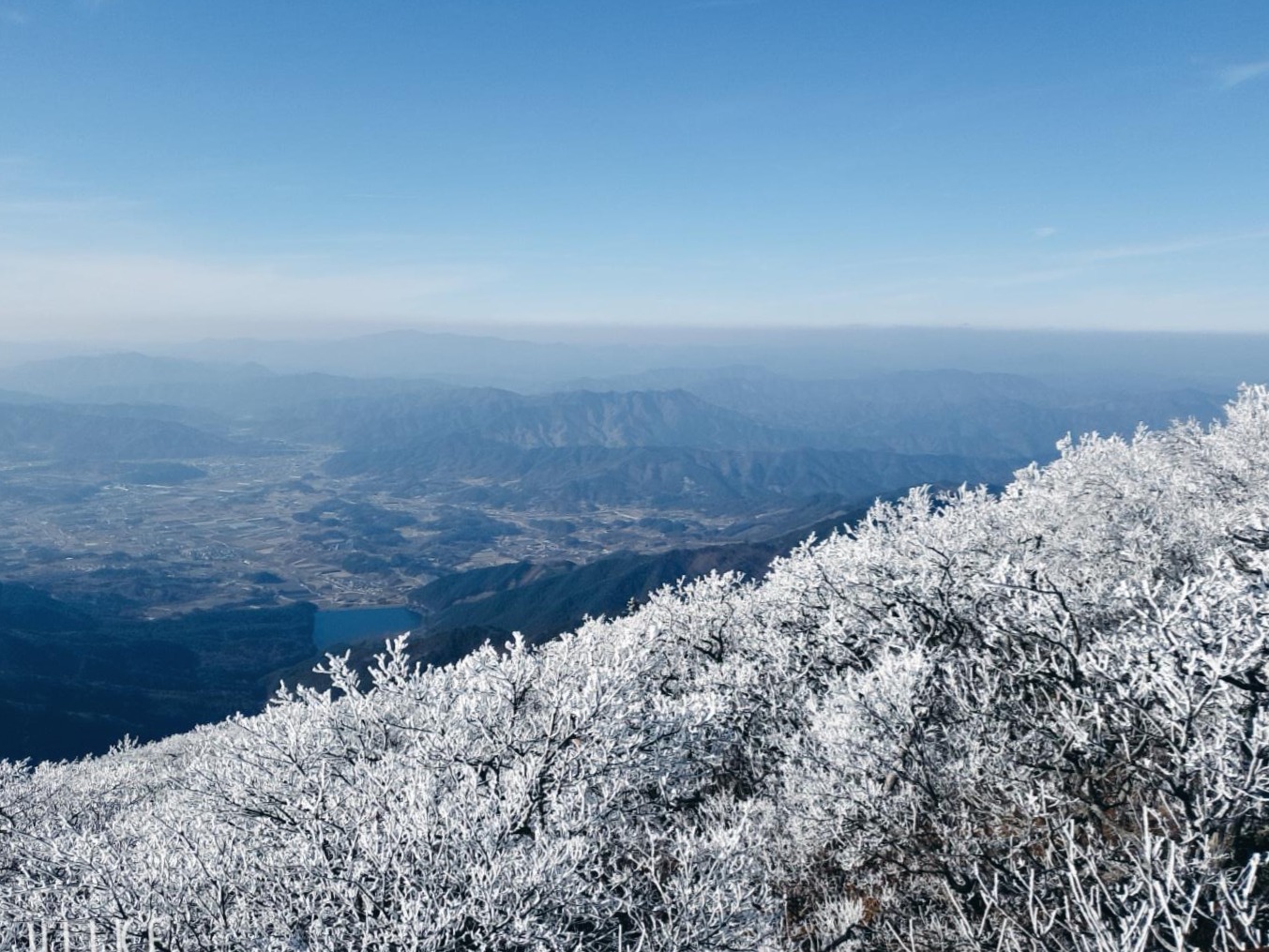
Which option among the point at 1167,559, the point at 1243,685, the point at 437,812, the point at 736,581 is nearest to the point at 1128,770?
the point at 1243,685

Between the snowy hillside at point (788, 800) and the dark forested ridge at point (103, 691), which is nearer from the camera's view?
the snowy hillside at point (788, 800)

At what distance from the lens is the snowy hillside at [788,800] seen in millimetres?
9859

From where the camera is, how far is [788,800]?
1683 cm

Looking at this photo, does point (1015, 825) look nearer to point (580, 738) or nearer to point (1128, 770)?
point (1128, 770)

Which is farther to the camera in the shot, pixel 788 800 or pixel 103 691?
pixel 103 691

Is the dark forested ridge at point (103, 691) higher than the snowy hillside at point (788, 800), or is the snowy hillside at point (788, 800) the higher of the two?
the snowy hillside at point (788, 800)

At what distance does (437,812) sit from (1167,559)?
100 feet

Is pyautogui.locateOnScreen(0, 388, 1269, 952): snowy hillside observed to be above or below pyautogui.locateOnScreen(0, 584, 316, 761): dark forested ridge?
above

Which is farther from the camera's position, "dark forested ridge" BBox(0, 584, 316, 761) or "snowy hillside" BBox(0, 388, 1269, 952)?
"dark forested ridge" BBox(0, 584, 316, 761)

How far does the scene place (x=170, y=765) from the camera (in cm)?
4394

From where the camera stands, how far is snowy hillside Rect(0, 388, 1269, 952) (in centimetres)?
986

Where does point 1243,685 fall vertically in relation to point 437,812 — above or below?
above

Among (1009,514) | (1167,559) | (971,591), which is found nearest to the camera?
(971,591)

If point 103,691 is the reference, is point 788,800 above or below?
above
